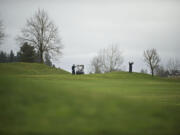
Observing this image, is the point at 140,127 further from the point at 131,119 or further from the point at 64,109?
the point at 64,109

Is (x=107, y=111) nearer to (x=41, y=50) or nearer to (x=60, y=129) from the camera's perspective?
(x=60, y=129)

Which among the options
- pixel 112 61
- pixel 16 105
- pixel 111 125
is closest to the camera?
pixel 111 125

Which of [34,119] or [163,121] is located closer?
[34,119]

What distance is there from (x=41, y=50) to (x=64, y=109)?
4585cm

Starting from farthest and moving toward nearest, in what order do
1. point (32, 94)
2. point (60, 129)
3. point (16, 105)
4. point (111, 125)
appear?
point (32, 94) → point (16, 105) → point (111, 125) → point (60, 129)

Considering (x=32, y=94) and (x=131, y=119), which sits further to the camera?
(x=32, y=94)

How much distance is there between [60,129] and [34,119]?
2.57 feet

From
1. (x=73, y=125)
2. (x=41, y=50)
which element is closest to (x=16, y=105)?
(x=73, y=125)

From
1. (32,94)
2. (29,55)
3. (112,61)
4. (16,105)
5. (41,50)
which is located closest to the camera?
(16,105)

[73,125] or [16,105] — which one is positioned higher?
[16,105]

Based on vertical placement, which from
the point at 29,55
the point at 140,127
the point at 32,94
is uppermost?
the point at 29,55

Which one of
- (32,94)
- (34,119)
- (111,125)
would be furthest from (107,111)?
(32,94)

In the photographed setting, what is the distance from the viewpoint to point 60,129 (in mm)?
4383

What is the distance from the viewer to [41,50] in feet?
160
